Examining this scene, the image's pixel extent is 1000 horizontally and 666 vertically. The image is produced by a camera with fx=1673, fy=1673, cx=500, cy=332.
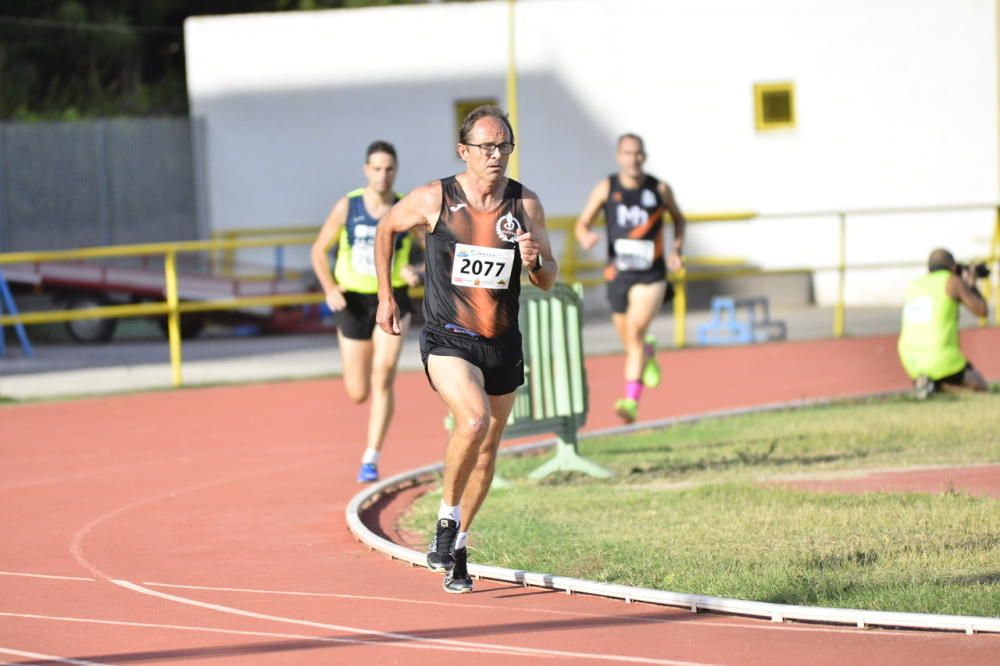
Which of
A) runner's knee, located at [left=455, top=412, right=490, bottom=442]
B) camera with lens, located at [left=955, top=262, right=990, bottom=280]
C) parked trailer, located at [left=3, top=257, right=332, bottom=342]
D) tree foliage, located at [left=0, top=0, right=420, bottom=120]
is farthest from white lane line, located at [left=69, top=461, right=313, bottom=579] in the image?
tree foliage, located at [left=0, top=0, right=420, bottom=120]

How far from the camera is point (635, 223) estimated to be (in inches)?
512

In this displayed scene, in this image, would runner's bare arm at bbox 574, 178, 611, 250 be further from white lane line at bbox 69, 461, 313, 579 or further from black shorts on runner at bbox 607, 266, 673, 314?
white lane line at bbox 69, 461, 313, 579

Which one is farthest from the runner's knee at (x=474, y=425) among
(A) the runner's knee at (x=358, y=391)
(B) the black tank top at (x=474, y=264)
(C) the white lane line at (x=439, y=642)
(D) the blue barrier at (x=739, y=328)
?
(D) the blue barrier at (x=739, y=328)

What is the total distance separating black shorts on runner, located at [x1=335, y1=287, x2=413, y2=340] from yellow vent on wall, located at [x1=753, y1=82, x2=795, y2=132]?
18.6m

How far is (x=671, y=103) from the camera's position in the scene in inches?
1148

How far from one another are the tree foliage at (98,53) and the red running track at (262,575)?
24625mm

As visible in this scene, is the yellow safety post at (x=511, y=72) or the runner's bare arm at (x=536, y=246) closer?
the runner's bare arm at (x=536, y=246)

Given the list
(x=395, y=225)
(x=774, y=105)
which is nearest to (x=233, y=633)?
(x=395, y=225)

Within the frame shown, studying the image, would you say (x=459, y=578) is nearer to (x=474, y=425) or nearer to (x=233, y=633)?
(x=474, y=425)

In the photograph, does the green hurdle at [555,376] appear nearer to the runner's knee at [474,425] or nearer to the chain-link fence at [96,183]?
the runner's knee at [474,425]

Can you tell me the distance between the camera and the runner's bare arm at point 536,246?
739 cm

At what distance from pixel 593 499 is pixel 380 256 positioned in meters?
2.62

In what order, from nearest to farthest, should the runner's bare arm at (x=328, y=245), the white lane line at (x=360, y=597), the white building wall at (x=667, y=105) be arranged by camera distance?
1. the white lane line at (x=360, y=597)
2. the runner's bare arm at (x=328, y=245)
3. the white building wall at (x=667, y=105)

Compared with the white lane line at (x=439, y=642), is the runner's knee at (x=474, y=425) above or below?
above
